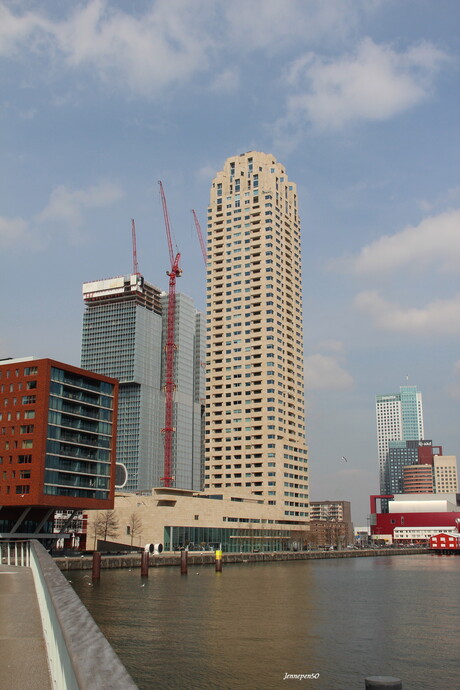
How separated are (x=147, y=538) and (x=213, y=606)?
110m

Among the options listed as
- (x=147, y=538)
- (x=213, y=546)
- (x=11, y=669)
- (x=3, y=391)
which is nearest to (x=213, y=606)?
(x=11, y=669)

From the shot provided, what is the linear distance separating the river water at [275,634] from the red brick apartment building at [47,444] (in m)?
46.0

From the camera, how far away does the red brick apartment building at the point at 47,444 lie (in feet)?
418

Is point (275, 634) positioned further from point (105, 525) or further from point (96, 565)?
point (105, 525)

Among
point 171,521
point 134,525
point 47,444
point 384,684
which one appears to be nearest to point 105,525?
point 134,525

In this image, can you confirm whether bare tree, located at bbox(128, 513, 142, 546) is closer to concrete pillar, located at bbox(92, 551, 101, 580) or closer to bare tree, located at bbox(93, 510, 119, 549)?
bare tree, located at bbox(93, 510, 119, 549)

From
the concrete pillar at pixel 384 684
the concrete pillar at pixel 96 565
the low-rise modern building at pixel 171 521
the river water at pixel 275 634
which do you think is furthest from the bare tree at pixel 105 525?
the concrete pillar at pixel 384 684

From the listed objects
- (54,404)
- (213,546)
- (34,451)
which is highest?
(54,404)

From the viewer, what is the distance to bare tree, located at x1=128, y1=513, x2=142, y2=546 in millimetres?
167363

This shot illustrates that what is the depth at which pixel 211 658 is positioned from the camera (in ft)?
124

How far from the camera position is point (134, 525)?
6599 inches

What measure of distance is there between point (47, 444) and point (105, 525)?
43.6 m

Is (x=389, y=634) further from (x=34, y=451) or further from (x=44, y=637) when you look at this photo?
(x=34, y=451)

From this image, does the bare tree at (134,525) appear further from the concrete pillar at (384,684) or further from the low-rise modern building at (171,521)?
the concrete pillar at (384,684)
